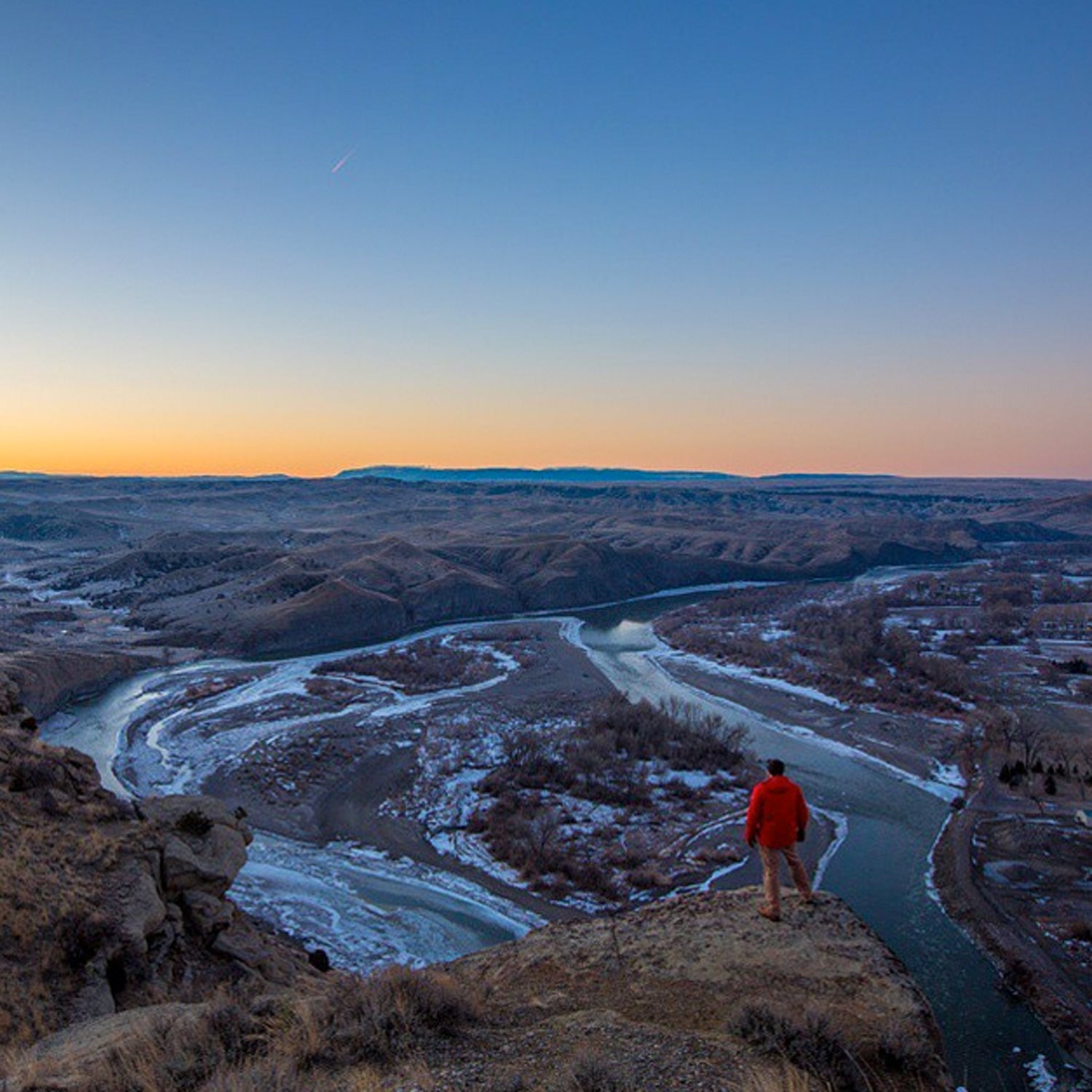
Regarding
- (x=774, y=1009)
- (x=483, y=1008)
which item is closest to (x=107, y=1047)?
(x=483, y=1008)

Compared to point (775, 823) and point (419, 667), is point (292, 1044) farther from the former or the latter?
point (419, 667)

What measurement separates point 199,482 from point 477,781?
178 m

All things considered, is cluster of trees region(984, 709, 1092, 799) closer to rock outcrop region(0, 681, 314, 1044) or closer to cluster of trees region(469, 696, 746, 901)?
cluster of trees region(469, 696, 746, 901)

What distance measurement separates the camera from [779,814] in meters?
7.89

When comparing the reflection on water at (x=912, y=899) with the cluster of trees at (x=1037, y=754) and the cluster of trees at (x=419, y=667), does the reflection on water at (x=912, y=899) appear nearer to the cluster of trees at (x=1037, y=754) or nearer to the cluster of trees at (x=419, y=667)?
the cluster of trees at (x=1037, y=754)

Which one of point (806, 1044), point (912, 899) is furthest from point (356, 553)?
point (806, 1044)

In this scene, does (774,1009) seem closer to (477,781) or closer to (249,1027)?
(249,1027)

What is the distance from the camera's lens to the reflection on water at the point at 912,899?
48.0ft

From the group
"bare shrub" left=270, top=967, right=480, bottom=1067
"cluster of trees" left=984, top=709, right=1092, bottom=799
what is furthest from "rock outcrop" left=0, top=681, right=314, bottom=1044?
"cluster of trees" left=984, top=709, right=1092, bottom=799

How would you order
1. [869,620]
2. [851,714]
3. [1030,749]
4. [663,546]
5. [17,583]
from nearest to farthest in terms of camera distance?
[1030,749] → [851,714] → [869,620] → [17,583] → [663,546]

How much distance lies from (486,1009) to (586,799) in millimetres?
20465

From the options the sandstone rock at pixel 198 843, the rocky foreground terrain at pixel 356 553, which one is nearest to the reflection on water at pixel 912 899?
the sandstone rock at pixel 198 843

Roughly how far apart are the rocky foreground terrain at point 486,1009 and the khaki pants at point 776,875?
21cm

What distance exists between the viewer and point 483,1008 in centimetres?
670
